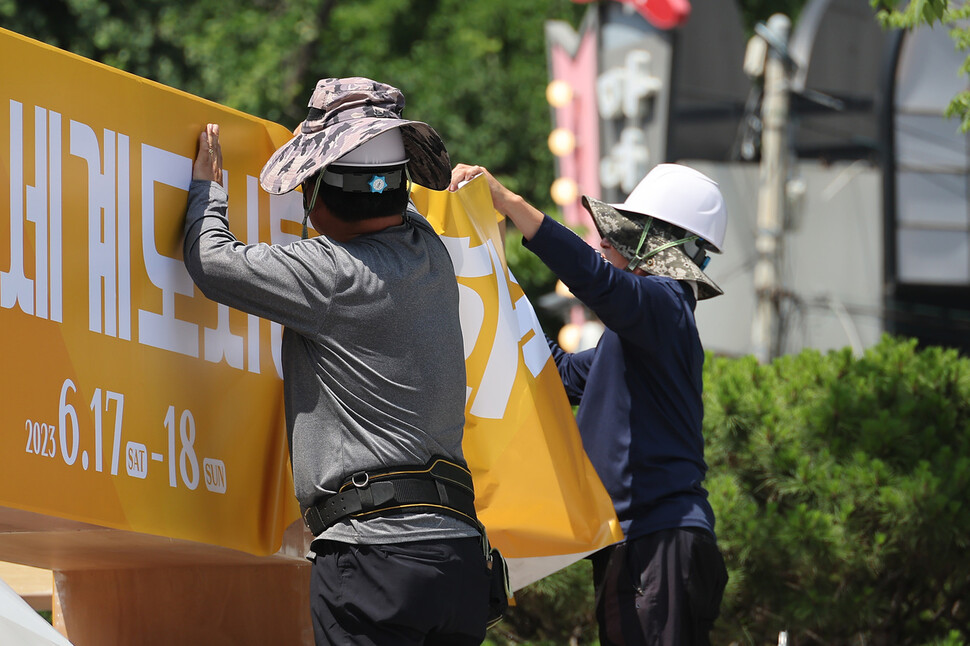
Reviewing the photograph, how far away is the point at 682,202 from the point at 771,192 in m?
12.5

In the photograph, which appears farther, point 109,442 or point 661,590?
point 661,590

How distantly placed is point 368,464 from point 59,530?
736 mm

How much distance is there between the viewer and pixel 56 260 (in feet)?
9.00

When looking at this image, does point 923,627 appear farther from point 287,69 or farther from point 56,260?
point 287,69

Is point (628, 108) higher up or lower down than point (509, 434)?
higher up

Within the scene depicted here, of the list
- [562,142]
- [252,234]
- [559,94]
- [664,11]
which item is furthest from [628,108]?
[252,234]

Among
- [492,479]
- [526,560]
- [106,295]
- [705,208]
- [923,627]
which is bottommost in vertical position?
[923,627]

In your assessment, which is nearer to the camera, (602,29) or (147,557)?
(147,557)

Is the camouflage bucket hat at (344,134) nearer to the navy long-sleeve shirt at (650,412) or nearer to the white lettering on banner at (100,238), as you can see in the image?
the white lettering on banner at (100,238)

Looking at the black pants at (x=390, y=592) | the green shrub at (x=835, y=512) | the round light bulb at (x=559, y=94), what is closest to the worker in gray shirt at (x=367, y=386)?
the black pants at (x=390, y=592)

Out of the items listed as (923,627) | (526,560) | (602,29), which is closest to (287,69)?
(602,29)

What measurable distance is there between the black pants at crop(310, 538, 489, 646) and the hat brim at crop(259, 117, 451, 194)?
0.81 meters

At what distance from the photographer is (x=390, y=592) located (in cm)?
261

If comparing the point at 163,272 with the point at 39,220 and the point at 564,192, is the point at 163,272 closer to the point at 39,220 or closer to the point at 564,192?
the point at 39,220
